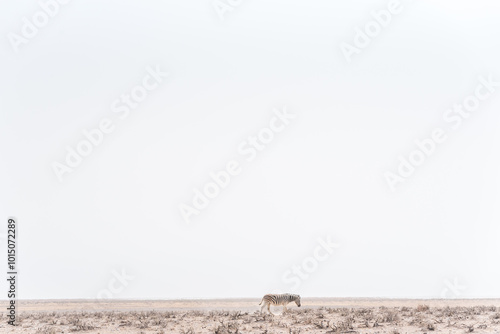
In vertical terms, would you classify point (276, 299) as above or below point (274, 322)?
above

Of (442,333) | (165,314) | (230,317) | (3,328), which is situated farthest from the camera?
(165,314)

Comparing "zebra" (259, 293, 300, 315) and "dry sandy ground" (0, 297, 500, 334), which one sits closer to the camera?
"dry sandy ground" (0, 297, 500, 334)

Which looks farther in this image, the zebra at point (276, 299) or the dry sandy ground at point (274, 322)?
the zebra at point (276, 299)

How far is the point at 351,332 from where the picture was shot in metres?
24.1

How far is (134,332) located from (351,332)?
9383mm

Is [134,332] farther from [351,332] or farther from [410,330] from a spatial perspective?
[410,330]

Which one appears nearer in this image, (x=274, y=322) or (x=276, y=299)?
(x=274, y=322)

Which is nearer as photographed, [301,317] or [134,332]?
[134,332]

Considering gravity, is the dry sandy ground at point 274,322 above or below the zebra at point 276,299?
below

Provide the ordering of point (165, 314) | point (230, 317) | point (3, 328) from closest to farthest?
point (3, 328) < point (230, 317) < point (165, 314)

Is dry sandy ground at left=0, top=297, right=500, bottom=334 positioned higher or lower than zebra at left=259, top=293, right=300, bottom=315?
lower

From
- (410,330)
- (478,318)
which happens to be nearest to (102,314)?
(410,330)

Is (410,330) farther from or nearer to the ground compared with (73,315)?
nearer to the ground

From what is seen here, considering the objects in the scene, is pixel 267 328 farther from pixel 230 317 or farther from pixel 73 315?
pixel 73 315
